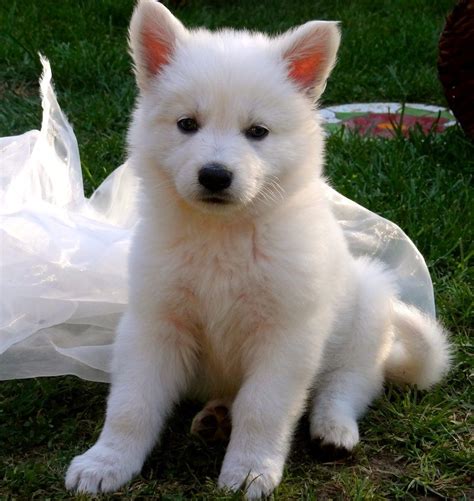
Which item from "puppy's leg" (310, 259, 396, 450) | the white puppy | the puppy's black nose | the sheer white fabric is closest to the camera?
the puppy's black nose

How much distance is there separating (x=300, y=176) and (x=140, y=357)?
80 centimetres

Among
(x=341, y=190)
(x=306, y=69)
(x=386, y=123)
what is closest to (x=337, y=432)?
(x=306, y=69)

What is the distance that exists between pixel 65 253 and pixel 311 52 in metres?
1.33

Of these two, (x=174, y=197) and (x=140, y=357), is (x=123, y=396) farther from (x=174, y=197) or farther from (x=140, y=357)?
(x=174, y=197)

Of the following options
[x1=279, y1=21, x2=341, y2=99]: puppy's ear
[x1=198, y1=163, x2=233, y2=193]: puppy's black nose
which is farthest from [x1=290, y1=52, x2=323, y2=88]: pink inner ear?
[x1=198, y1=163, x2=233, y2=193]: puppy's black nose

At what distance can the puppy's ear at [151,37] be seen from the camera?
2859 millimetres

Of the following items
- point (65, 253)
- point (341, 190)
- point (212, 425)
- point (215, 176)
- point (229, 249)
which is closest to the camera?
point (215, 176)

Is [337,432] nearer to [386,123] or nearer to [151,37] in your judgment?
[151,37]

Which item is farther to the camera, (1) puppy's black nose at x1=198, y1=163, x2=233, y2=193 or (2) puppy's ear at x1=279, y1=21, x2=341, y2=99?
(2) puppy's ear at x1=279, y1=21, x2=341, y2=99

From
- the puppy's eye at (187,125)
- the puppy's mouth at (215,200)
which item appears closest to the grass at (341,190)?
the puppy's mouth at (215,200)

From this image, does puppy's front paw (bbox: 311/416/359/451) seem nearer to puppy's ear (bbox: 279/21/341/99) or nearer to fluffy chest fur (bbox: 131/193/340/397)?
fluffy chest fur (bbox: 131/193/340/397)

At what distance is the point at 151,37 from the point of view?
9.58 feet

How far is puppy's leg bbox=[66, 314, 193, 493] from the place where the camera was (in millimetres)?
2756

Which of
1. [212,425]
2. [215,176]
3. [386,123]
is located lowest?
[386,123]
